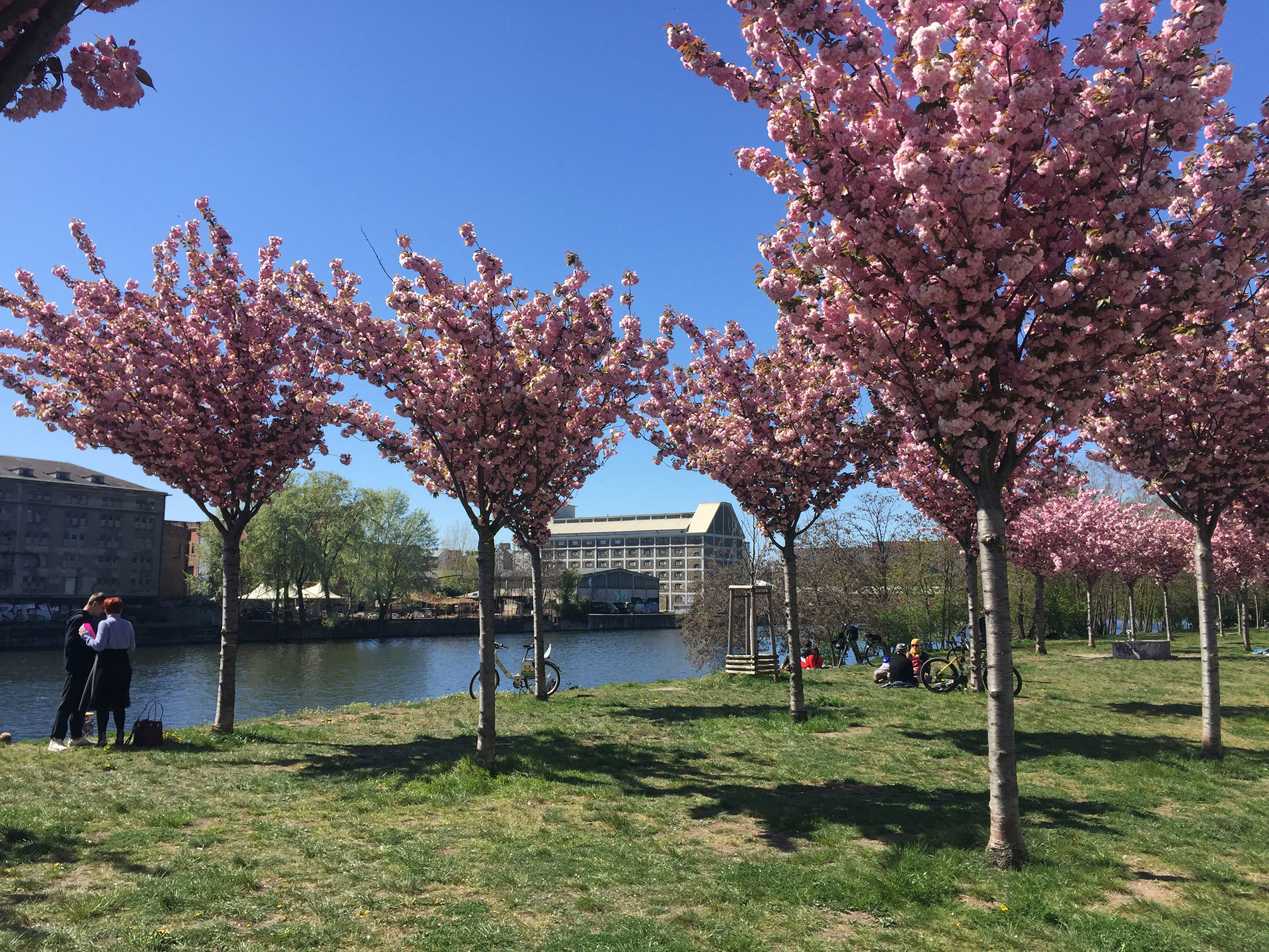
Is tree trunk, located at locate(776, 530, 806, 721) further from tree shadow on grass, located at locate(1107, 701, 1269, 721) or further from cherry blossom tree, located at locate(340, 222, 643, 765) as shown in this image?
tree shadow on grass, located at locate(1107, 701, 1269, 721)

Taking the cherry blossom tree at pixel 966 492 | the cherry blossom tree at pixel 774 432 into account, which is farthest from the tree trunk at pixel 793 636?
the cherry blossom tree at pixel 966 492

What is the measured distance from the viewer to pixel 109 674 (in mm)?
10492

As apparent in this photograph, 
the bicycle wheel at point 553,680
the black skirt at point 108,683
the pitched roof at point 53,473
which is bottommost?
the bicycle wheel at point 553,680

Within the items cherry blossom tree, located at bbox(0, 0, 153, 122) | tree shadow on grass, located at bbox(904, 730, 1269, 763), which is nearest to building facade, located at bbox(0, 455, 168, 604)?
tree shadow on grass, located at bbox(904, 730, 1269, 763)

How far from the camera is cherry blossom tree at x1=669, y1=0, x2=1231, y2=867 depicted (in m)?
5.34

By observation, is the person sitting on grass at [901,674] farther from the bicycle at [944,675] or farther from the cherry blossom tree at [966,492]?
the cherry blossom tree at [966,492]

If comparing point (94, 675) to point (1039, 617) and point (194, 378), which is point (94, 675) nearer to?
point (194, 378)

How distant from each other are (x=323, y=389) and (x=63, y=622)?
62.7 metres

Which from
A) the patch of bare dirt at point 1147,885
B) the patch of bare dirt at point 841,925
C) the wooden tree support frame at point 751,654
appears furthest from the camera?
the wooden tree support frame at point 751,654

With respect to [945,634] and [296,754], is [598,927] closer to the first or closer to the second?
[296,754]

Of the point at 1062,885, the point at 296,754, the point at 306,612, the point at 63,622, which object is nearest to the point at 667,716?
the point at 296,754

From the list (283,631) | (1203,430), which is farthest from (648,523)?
(1203,430)

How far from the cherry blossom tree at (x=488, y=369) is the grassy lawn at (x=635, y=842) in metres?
2.35

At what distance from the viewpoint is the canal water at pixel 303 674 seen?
2520cm
